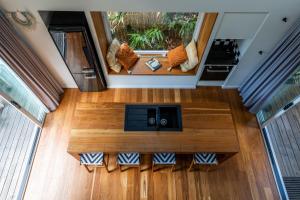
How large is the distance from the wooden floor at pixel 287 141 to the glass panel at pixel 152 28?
182cm

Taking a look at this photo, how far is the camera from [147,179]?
9.77 feet

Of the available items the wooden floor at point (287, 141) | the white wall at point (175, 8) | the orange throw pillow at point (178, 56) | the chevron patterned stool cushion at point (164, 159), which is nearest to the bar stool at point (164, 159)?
the chevron patterned stool cushion at point (164, 159)

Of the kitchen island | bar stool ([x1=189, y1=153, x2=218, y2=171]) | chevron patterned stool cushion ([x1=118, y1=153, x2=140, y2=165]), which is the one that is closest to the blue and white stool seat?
chevron patterned stool cushion ([x1=118, y1=153, x2=140, y2=165])

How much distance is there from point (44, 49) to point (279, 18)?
277 cm

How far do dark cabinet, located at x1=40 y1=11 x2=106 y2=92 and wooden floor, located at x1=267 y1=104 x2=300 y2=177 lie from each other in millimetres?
2642

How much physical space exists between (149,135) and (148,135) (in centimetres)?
1

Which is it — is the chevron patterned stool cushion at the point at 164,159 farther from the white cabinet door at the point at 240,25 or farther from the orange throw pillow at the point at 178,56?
the white cabinet door at the point at 240,25

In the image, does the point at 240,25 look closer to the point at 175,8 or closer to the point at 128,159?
the point at 175,8

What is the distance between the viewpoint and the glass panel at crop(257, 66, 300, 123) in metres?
2.77

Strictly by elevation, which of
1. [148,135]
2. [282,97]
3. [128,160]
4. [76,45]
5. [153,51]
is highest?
[153,51]

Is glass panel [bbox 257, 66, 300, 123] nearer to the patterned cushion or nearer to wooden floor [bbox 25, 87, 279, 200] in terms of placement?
wooden floor [bbox 25, 87, 279, 200]

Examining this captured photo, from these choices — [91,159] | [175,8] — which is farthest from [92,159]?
[175,8]

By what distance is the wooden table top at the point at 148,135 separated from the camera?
7.97 feet

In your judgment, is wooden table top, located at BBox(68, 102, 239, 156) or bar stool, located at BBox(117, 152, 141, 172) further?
bar stool, located at BBox(117, 152, 141, 172)
